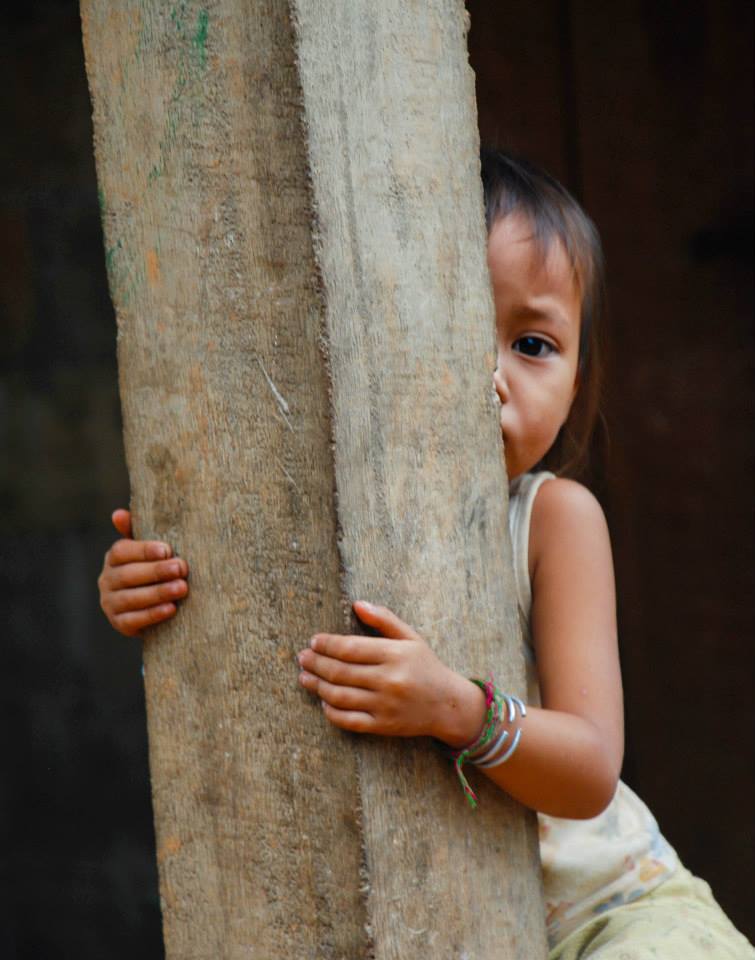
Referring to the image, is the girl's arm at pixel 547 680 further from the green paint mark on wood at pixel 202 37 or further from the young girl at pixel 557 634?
the green paint mark on wood at pixel 202 37

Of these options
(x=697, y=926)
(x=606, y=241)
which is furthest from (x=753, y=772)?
→ (x=697, y=926)

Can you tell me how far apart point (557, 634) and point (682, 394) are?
5.44ft

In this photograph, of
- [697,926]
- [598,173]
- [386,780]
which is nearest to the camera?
[386,780]

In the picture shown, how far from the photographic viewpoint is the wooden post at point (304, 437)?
1.30 meters

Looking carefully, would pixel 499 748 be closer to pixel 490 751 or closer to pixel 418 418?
pixel 490 751

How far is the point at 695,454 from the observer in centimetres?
321

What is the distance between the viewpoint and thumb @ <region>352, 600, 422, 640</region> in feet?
4.22

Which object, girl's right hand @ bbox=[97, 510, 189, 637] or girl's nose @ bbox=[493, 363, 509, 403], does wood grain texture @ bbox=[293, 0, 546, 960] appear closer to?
girl's nose @ bbox=[493, 363, 509, 403]

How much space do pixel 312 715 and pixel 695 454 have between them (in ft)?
6.89

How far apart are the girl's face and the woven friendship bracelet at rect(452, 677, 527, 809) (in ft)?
1.58

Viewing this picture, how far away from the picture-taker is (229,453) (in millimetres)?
1362

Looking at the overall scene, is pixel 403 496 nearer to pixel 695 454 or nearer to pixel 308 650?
pixel 308 650

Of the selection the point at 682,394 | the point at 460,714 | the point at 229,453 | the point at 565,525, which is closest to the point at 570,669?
the point at 565,525

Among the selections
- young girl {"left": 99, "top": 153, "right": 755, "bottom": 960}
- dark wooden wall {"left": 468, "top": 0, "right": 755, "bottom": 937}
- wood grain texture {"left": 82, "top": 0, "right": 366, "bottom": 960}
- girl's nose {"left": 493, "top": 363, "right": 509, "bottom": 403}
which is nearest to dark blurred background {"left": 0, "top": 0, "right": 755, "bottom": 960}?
dark wooden wall {"left": 468, "top": 0, "right": 755, "bottom": 937}
